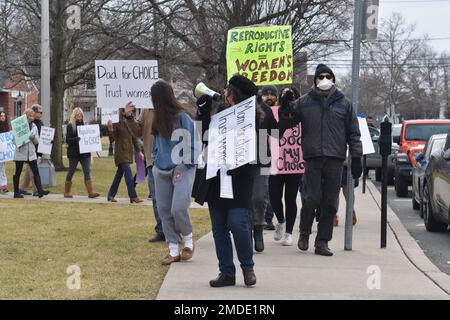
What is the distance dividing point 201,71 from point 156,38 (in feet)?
22.0

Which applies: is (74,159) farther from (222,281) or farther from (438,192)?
(222,281)

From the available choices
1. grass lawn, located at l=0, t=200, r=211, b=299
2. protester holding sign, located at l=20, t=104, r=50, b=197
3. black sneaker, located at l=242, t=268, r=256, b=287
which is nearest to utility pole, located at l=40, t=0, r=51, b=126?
protester holding sign, located at l=20, t=104, r=50, b=197

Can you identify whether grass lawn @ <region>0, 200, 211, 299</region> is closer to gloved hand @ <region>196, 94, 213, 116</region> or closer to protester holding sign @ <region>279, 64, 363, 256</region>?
gloved hand @ <region>196, 94, 213, 116</region>

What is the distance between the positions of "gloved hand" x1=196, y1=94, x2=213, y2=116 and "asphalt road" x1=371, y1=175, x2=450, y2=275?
3.16 metres

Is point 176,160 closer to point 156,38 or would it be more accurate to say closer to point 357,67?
point 357,67

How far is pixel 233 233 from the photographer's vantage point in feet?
22.3

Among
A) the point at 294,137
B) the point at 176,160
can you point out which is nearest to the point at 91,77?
the point at 294,137

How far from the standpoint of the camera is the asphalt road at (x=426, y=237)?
9.47 m

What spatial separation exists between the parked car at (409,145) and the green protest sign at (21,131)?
8173 mm

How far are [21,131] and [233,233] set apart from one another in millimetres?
9402

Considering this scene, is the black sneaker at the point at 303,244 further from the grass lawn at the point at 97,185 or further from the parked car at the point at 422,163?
the grass lawn at the point at 97,185

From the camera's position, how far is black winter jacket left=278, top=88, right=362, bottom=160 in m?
8.70

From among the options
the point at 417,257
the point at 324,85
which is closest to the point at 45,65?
the point at 324,85

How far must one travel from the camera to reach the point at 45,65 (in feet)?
64.1
